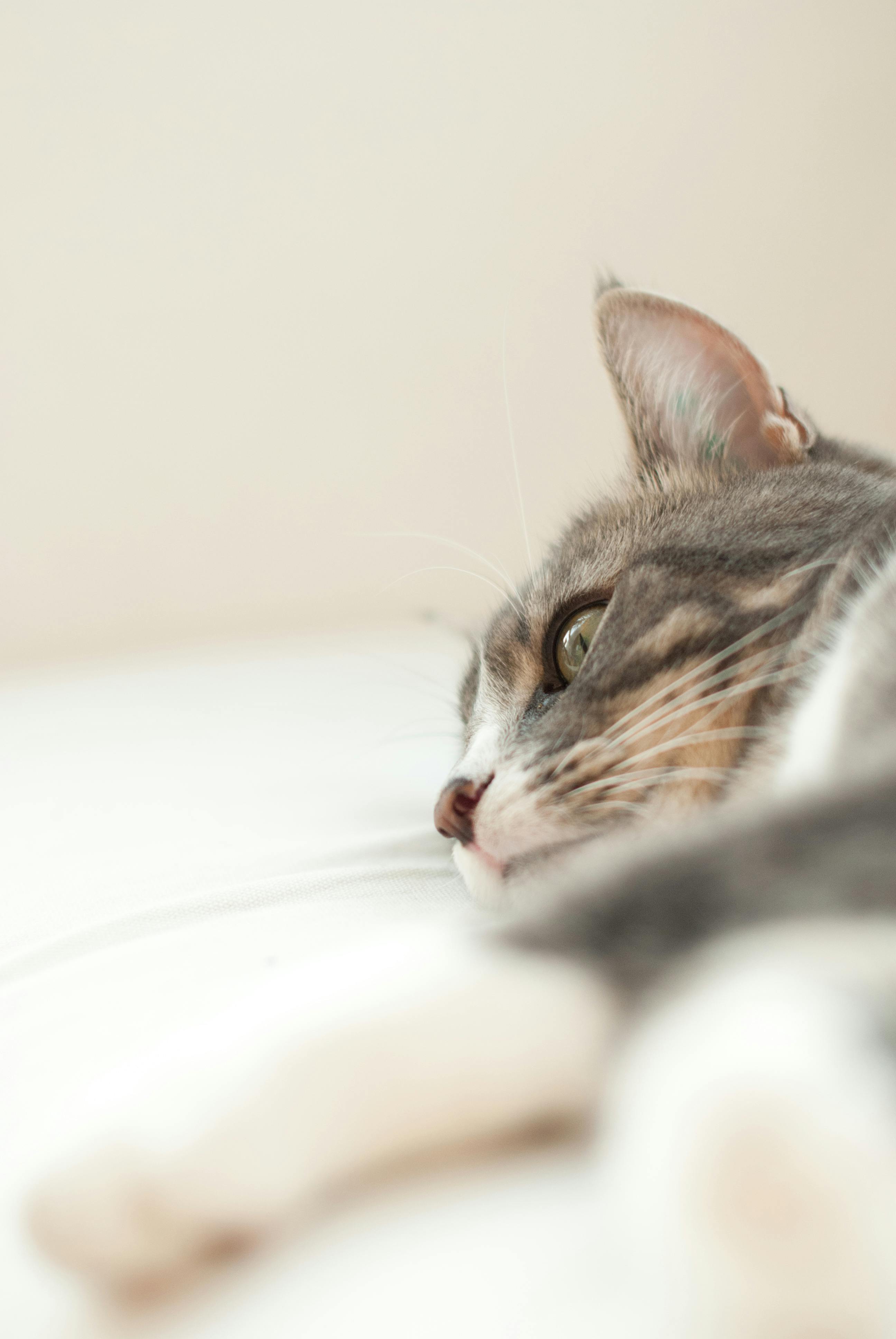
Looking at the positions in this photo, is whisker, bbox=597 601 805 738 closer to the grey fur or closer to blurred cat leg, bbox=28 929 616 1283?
the grey fur

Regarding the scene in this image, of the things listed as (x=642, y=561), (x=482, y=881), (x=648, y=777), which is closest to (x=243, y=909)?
(x=482, y=881)

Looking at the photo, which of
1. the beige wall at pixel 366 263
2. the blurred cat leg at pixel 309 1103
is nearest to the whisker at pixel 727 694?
the blurred cat leg at pixel 309 1103

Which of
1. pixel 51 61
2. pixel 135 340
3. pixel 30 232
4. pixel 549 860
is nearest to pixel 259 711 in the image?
pixel 549 860

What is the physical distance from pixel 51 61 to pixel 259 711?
4.07ft

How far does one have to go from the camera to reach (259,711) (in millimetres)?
1236

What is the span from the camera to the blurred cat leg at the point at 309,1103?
0.30 metres

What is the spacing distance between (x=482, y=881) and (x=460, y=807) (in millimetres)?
62

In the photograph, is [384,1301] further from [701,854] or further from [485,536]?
[485,536]

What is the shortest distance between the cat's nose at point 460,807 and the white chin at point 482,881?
12 millimetres

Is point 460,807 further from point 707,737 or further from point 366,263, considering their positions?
point 366,263

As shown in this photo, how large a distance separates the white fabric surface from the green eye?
0.64 ft

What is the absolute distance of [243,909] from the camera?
666mm

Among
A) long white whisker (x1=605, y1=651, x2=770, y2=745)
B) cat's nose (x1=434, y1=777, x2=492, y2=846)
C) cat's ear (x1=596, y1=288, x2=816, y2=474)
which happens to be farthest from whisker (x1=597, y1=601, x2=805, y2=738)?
cat's ear (x1=596, y1=288, x2=816, y2=474)

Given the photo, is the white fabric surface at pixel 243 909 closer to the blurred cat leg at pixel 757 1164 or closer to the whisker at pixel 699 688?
the blurred cat leg at pixel 757 1164
